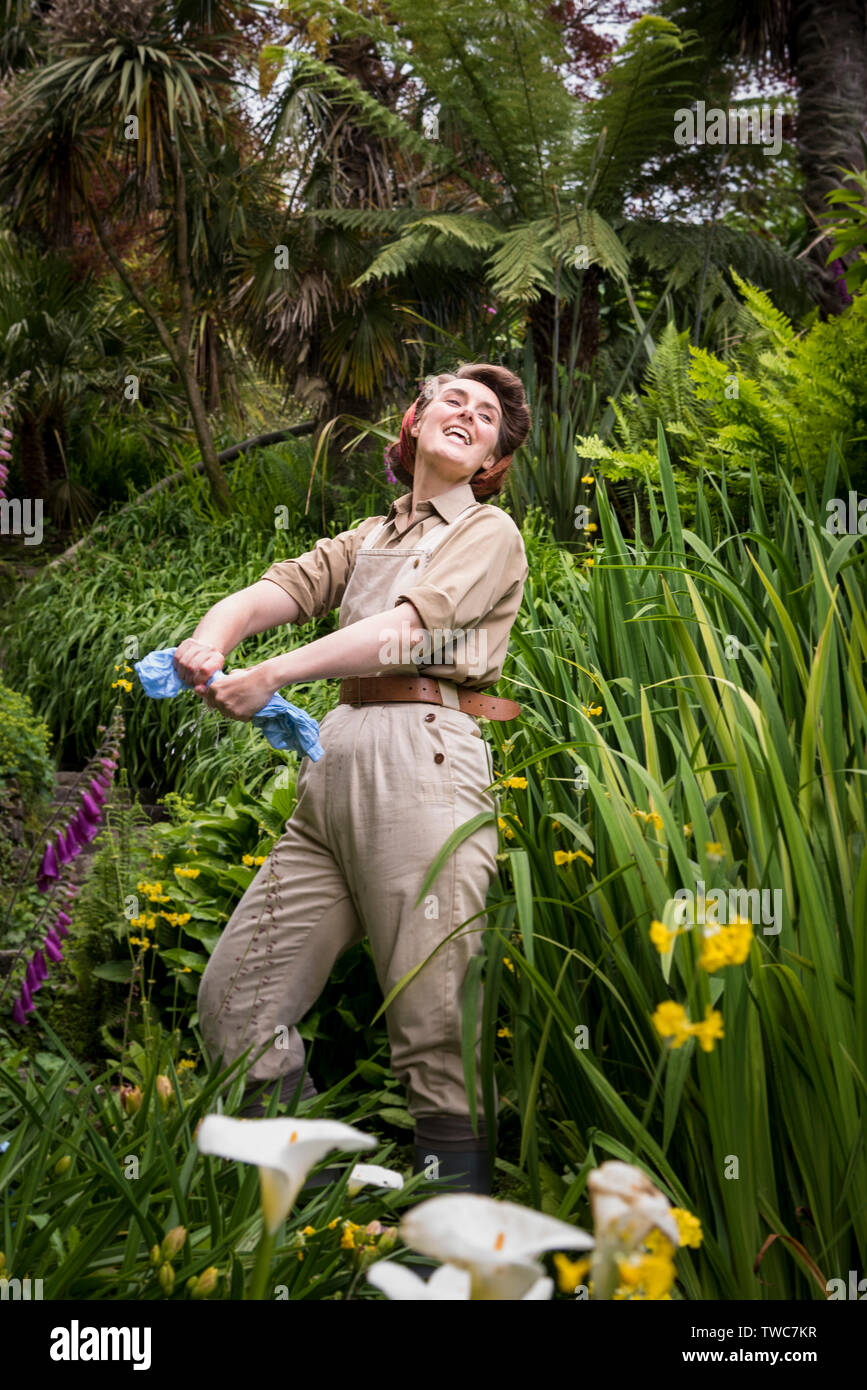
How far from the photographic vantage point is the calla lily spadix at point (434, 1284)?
1.74 feet

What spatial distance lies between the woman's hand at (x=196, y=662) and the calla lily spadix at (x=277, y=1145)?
1416 millimetres

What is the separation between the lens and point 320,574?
7.90 feet

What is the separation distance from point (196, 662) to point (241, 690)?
120mm

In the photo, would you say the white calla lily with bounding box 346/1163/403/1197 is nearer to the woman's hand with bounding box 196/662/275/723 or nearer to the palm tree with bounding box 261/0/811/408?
the woman's hand with bounding box 196/662/275/723

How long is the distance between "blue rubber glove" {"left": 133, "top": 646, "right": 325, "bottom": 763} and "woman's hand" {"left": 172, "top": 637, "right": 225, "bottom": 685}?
0.05 feet

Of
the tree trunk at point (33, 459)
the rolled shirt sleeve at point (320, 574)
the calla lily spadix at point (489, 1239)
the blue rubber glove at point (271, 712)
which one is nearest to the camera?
the calla lily spadix at point (489, 1239)

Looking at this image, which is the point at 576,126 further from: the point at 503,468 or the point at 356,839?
the point at 356,839

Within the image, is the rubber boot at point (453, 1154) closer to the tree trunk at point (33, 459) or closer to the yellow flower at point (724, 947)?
the yellow flower at point (724, 947)

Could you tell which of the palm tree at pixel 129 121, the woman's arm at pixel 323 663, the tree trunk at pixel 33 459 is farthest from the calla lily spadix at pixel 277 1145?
the tree trunk at pixel 33 459

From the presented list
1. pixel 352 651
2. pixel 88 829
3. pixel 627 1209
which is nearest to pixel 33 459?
pixel 88 829

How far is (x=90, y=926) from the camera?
332cm

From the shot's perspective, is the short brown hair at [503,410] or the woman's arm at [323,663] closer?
the woman's arm at [323,663]

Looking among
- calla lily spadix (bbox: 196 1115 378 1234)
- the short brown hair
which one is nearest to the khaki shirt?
the short brown hair
